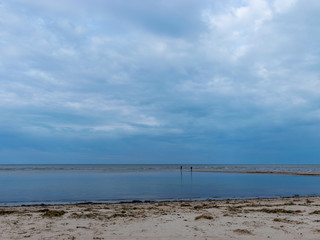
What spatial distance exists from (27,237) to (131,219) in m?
4.40

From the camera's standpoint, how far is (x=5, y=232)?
33.3ft

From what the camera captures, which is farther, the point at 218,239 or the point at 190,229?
the point at 190,229

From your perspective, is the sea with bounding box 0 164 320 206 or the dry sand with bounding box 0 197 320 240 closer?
the dry sand with bounding box 0 197 320 240

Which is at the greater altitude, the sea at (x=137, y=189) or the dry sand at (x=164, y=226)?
the dry sand at (x=164, y=226)

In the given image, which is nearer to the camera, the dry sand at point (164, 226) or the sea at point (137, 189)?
the dry sand at point (164, 226)

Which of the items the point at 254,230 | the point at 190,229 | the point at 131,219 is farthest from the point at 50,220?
the point at 254,230

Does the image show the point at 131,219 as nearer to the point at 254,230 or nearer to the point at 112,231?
the point at 112,231

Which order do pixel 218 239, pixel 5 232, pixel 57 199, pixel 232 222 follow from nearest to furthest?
pixel 218 239 → pixel 5 232 → pixel 232 222 → pixel 57 199

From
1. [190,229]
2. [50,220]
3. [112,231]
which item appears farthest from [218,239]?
[50,220]

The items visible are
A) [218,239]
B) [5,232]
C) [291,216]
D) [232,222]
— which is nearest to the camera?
[218,239]

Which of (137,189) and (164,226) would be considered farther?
(137,189)

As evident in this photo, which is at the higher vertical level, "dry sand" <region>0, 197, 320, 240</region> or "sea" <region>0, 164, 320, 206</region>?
"dry sand" <region>0, 197, 320, 240</region>

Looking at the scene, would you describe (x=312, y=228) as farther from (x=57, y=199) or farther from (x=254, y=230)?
(x=57, y=199)

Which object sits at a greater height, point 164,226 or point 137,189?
point 164,226
